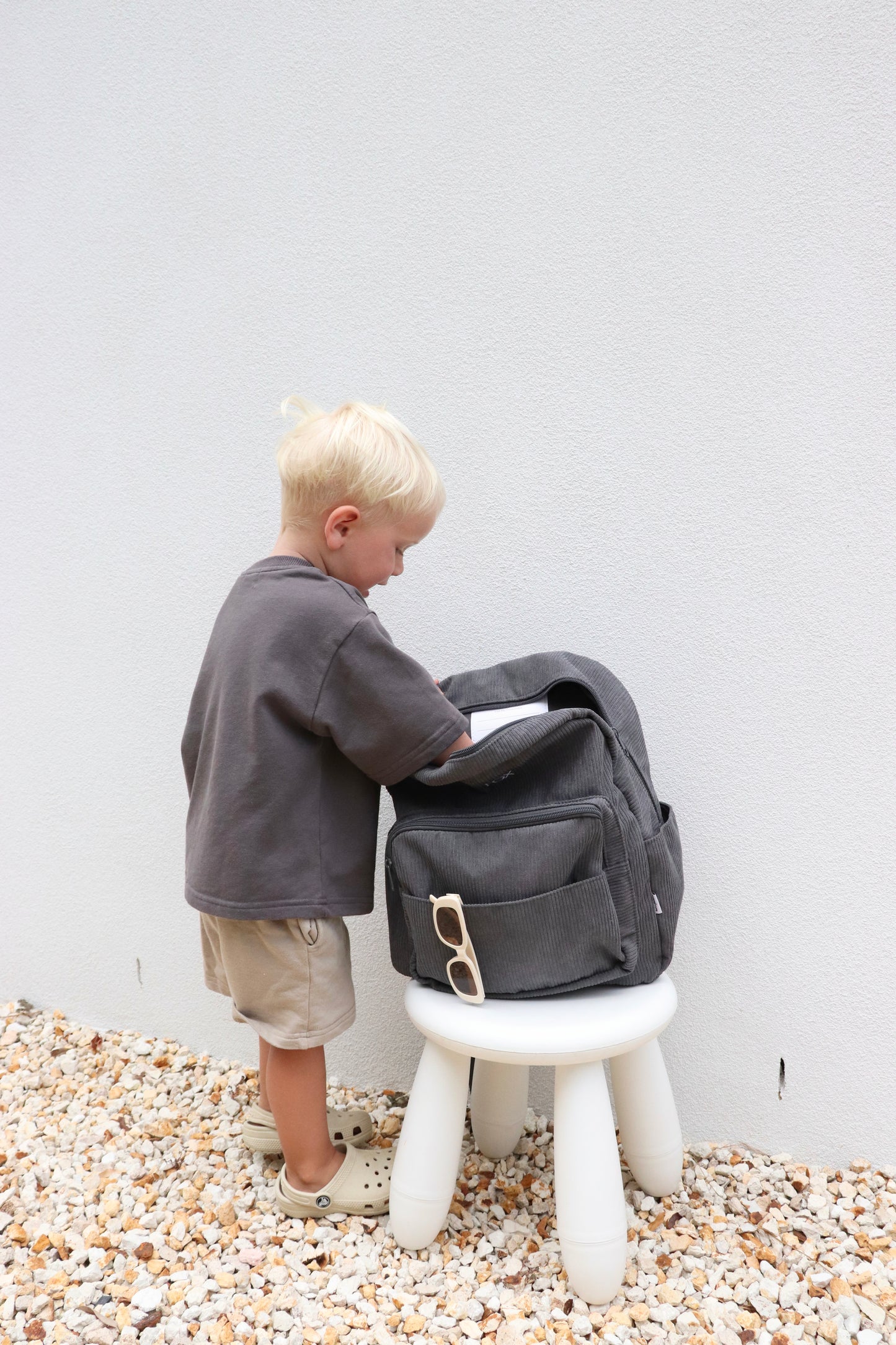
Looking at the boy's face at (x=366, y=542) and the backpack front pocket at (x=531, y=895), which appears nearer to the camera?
the backpack front pocket at (x=531, y=895)

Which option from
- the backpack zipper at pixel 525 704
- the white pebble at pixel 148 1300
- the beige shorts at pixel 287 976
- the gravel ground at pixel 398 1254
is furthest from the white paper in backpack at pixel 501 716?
the white pebble at pixel 148 1300

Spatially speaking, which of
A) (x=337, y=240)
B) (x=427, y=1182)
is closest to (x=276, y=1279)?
(x=427, y=1182)

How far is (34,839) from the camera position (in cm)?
201

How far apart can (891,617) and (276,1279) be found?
1.29 m

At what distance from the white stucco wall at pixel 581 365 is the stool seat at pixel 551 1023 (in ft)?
1.14

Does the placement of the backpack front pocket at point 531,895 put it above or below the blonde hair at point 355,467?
below

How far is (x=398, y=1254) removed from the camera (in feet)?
4.27

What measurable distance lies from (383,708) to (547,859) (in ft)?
0.95

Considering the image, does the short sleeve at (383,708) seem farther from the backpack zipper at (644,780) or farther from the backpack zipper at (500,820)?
the backpack zipper at (644,780)

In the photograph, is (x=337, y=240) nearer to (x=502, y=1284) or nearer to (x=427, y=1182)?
(x=427, y=1182)

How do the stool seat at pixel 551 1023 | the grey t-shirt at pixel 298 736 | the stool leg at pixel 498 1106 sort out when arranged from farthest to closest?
1. the stool leg at pixel 498 1106
2. the grey t-shirt at pixel 298 736
3. the stool seat at pixel 551 1023

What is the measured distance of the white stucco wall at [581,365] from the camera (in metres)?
1.32

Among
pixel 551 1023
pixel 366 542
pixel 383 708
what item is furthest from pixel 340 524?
pixel 551 1023

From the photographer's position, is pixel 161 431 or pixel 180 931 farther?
pixel 180 931
